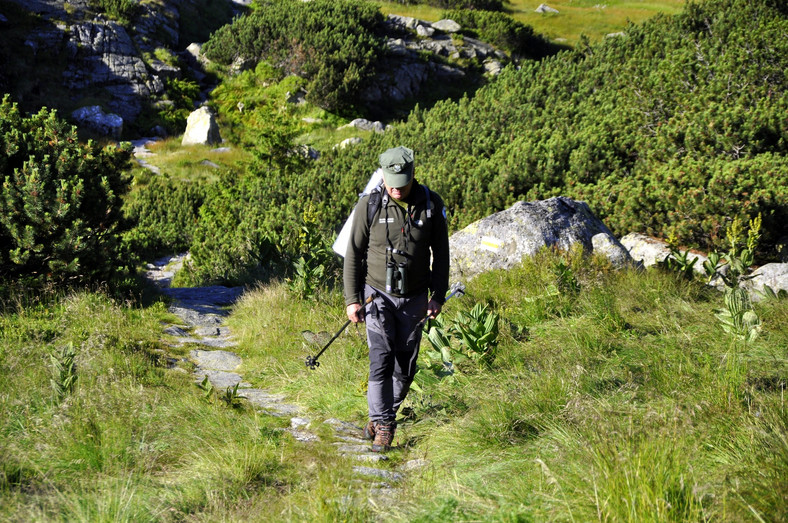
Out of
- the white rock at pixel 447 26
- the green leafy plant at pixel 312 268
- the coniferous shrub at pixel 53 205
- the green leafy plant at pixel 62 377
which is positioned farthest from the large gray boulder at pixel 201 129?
the green leafy plant at pixel 62 377

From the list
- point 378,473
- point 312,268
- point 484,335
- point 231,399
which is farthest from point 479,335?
point 312,268

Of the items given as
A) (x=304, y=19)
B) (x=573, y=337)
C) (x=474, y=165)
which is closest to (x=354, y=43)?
(x=304, y=19)

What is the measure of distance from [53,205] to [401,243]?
5.02 metres

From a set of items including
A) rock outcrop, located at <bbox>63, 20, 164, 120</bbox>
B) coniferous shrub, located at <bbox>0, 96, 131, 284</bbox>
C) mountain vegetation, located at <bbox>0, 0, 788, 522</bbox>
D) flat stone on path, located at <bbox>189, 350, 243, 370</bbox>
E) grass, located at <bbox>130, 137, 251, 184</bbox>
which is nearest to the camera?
mountain vegetation, located at <bbox>0, 0, 788, 522</bbox>

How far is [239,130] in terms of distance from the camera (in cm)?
2409

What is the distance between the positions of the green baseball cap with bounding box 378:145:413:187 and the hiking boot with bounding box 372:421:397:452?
64.1 inches

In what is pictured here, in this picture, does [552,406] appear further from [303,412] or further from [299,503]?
[303,412]

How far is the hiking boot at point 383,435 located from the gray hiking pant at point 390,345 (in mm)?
40

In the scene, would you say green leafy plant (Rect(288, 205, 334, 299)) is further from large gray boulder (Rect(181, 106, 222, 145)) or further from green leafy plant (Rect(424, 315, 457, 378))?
large gray boulder (Rect(181, 106, 222, 145))

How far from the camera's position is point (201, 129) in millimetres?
22266

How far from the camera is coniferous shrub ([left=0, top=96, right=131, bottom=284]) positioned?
634 cm

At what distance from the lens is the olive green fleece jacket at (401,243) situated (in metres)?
3.64

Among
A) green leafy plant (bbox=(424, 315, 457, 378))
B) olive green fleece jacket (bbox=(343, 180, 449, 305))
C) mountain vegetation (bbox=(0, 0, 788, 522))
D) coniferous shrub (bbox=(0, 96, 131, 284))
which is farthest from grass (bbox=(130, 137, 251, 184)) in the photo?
olive green fleece jacket (bbox=(343, 180, 449, 305))

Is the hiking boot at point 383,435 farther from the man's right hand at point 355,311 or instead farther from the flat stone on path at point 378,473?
the man's right hand at point 355,311
